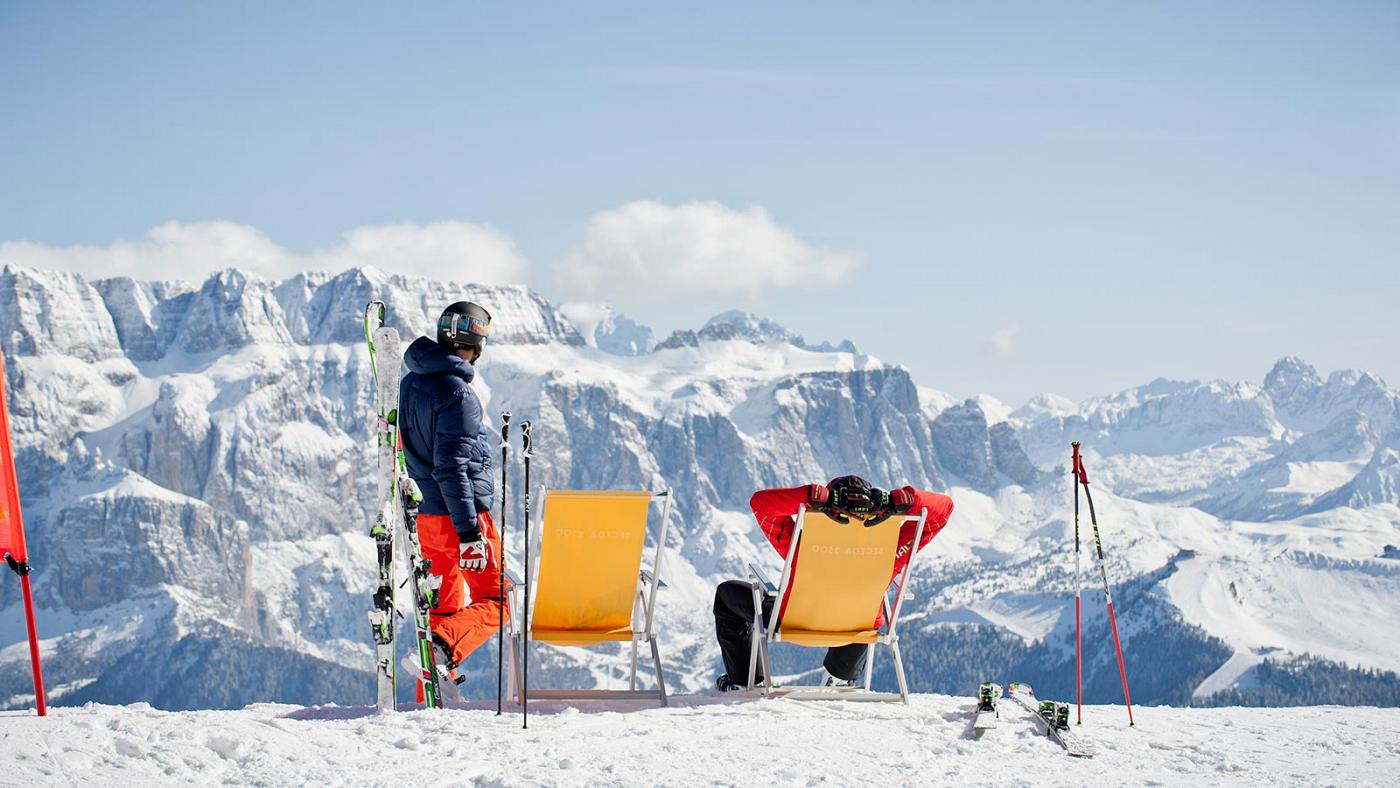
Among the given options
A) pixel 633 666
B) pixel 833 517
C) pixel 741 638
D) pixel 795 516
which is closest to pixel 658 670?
pixel 633 666

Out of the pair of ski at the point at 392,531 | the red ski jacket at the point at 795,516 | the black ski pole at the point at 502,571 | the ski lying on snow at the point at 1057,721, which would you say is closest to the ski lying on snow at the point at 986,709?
the ski lying on snow at the point at 1057,721

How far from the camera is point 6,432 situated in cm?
→ 949

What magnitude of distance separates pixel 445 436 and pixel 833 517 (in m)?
3.40

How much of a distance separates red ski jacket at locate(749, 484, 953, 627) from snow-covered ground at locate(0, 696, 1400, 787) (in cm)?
144

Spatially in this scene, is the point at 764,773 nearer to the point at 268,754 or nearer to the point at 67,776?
the point at 268,754

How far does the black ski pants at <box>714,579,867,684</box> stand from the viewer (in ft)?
41.2

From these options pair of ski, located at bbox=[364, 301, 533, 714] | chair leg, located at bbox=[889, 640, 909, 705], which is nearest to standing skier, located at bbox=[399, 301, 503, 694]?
pair of ski, located at bbox=[364, 301, 533, 714]

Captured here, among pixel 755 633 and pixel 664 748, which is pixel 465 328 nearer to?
pixel 755 633

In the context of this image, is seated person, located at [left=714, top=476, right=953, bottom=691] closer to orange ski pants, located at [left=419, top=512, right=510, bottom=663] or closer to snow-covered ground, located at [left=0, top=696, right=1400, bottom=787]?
snow-covered ground, located at [left=0, top=696, right=1400, bottom=787]

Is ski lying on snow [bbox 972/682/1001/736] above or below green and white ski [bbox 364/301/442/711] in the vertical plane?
below

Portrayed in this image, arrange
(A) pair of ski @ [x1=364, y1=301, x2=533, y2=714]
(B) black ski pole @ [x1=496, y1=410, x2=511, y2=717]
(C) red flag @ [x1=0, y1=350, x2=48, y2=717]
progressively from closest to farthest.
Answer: (C) red flag @ [x1=0, y1=350, x2=48, y2=717], (B) black ski pole @ [x1=496, y1=410, x2=511, y2=717], (A) pair of ski @ [x1=364, y1=301, x2=533, y2=714]

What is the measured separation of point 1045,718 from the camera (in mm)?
10828

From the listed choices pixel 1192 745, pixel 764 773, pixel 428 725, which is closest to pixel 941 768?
pixel 764 773

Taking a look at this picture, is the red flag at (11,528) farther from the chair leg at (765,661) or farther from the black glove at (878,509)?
the black glove at (878,509)
